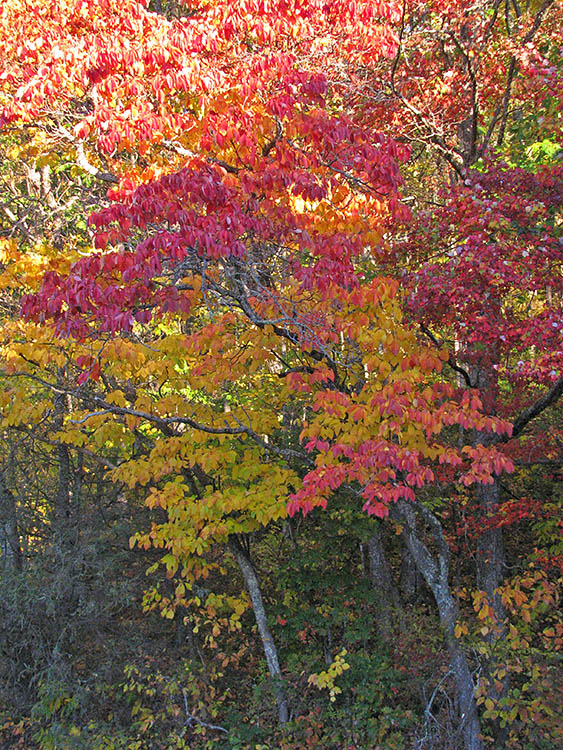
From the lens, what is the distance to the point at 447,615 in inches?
241

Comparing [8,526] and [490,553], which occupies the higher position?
[8,526]

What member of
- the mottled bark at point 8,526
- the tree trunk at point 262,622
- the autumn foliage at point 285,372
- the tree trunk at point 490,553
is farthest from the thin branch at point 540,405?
the mottled bark at point 8,526

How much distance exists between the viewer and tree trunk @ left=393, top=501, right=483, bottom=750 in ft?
19.1

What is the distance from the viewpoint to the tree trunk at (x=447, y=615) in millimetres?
5836

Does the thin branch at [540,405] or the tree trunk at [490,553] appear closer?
the thin branch at [540,405]

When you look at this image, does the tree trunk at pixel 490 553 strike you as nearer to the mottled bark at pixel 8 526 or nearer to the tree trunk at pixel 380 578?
the tree trunk at pixel 380 578

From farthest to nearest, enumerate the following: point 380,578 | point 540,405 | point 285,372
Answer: point 380,578 < point 285,372 < point 540,405

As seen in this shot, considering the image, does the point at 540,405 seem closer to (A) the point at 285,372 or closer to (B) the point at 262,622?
(A) the point at 285,372

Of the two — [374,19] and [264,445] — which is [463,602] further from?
[374,19]

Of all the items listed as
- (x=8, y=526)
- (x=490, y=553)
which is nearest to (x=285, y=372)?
(x=490, y=553)

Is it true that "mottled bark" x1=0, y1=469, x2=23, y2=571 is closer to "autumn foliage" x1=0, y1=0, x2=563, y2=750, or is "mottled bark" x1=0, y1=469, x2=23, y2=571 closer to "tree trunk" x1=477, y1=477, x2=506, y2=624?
"autumn foliage" x1=0, y1=0, x2=563, y2=750

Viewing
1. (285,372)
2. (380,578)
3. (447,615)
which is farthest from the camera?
(380,578)

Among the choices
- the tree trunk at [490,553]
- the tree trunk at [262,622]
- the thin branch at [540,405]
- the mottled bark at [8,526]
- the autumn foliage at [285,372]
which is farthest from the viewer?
the mottled bark at [8,526]

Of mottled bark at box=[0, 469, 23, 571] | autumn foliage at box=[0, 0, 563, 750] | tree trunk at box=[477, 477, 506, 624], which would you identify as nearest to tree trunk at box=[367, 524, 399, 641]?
autumn foliage at box=[0, 0, 563, 750]
